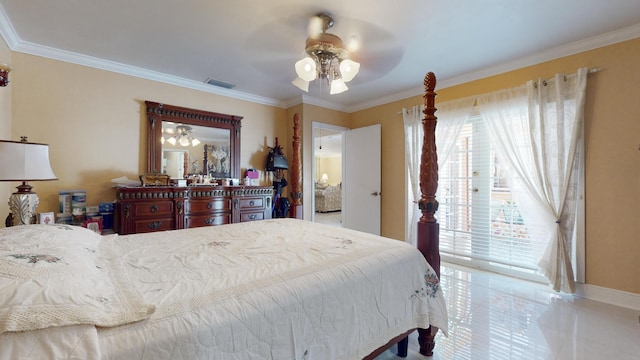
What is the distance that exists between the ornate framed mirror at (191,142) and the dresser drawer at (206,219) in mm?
669

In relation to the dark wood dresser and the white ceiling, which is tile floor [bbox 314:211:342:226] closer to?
the dark wood dresser

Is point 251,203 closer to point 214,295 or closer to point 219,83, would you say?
point 219,83

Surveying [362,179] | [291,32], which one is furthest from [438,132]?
[291,32]

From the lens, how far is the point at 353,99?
4414 millimetres

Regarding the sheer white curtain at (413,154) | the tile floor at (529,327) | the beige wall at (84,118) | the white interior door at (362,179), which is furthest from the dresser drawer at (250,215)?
the tile floor at (529,327)

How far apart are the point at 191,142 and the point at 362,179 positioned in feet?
9.00

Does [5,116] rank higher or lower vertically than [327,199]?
higher

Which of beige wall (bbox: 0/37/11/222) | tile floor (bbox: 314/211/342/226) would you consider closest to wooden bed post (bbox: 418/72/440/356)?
beige wall (bbox: 0/37/11/222)

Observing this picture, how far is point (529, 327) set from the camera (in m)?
2.04

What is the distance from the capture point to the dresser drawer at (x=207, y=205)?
319 centimetres

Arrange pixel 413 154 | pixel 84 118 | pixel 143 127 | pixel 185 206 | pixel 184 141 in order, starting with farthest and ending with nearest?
pixel 413 154 → pixel 184 141 → pixel 143 127 → pixel 185 206 → pixel 84 118

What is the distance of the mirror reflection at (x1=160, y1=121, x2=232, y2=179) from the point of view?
3449mm

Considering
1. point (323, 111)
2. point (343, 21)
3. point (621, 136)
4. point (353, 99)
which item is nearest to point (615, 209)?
point (621, 136)

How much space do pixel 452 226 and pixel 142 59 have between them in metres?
4.38
